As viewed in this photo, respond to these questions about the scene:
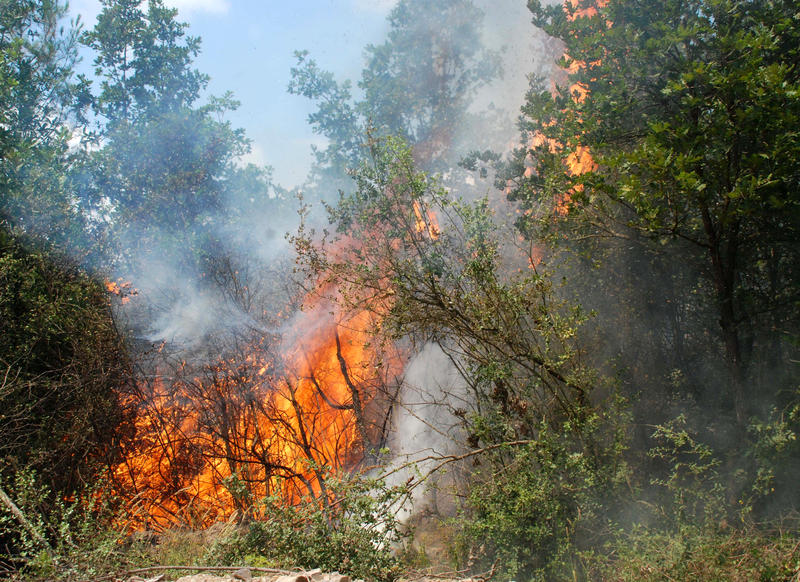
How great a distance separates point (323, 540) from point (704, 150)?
6.69 meters

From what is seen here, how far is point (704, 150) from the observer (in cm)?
696

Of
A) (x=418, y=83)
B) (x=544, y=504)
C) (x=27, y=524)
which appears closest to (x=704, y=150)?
(x=544, y=504)

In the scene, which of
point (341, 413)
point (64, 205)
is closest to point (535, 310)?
point (341, 413)

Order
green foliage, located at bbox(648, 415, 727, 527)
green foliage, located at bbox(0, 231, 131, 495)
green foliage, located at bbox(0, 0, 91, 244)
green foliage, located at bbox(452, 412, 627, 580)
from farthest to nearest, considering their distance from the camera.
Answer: green foliage, located at bbox(0, 0, 91, 244) → green foliage, located at bbox(0, 231, 131, 495) → green foliage, located at bbox(452, 412, 627, 580) → green foliage, located at bbox(648, 415, 727, 527)

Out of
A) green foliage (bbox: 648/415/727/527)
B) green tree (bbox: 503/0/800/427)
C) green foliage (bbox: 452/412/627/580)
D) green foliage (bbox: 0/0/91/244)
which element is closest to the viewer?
green tree (bbox: 503/0/800/427)

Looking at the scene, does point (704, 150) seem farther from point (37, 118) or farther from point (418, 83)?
point (37, 118)

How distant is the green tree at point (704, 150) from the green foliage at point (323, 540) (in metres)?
4.76

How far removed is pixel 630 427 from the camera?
9883 millimetres

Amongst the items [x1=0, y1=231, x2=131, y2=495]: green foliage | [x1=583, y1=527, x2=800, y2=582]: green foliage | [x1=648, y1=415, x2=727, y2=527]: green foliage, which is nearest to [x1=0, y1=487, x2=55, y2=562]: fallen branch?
[x1=0, y1=231, x2=131, y2=495]: green foliage

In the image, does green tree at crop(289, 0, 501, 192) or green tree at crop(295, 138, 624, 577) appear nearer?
green tree at crop(295, 138, 624, 577)

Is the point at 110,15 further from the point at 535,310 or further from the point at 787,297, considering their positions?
the point at 787,297

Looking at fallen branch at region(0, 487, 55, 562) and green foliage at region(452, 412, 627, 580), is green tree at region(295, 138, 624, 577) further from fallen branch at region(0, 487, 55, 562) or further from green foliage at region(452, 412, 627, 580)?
fallen branch at region(0, 487, 55, 562)

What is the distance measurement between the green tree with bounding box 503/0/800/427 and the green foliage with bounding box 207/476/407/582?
4.76m

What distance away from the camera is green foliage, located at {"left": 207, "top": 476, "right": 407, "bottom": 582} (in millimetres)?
6430
